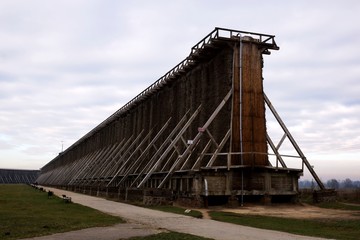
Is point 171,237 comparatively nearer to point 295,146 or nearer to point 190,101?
point 295,146

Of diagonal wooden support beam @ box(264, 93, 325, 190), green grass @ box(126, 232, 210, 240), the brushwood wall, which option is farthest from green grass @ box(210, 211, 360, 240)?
the brushwood wall

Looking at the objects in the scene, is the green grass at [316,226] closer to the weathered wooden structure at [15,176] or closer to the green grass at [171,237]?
the green grass at [171,237]

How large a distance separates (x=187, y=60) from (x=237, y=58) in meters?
7.56

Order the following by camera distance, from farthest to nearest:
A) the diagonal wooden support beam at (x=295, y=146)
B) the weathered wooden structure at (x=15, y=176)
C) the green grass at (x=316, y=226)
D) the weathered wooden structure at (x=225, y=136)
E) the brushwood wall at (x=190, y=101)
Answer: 1. the weathered wooden structure at (x=15, y=176)
2. the brushwood wall at (x=190, y=101)
3. the diagonal wooden support beam at (x=295, y=146)
4. the weathered wooden structure at (x=225, y=136)
5. the green grass at (x=316, y=226)

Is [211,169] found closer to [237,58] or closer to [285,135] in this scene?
[285,135]

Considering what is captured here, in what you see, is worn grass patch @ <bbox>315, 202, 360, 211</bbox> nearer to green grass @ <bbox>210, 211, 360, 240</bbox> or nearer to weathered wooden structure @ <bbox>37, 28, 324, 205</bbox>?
weathered wooden structure @ <bbox>37, 28, 324, 205</bbox>

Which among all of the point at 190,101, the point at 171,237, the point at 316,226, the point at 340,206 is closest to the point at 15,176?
the point at 190,101

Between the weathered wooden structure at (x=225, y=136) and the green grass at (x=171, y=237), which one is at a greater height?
the weathered wooden structure at (x=225, y=136)

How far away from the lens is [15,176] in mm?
168375

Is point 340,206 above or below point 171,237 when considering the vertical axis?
above

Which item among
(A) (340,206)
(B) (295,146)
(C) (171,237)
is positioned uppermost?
(B) (295,146)

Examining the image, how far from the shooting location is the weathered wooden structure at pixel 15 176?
16495 cm

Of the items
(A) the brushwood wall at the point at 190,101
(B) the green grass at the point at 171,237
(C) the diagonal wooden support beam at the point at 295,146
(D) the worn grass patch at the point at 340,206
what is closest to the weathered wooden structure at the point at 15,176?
(A) the brushwood wall at the point at 190,101

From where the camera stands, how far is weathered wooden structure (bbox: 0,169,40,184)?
165 m
